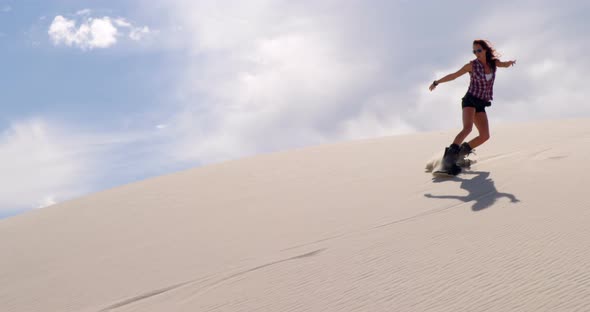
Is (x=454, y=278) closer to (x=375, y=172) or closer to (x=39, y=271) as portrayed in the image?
(x=39, y=271)

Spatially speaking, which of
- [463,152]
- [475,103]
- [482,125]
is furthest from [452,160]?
[475,103]

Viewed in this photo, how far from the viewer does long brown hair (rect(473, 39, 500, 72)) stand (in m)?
5.08

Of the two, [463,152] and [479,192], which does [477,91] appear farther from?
[479,192]

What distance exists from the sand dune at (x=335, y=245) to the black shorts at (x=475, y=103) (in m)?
0.71

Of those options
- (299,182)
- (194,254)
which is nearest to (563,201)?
(194,254)

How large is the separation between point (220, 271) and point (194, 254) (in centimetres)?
57

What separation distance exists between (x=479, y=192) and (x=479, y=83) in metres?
1.49

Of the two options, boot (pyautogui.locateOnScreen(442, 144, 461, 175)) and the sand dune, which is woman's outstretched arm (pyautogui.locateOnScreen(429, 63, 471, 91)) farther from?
the sand dune

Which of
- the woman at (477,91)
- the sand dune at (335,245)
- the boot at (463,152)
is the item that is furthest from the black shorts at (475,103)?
the sand dune at (335,245)

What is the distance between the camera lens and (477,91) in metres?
5.22

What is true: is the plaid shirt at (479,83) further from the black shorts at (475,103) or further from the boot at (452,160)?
the boot at (452,160)

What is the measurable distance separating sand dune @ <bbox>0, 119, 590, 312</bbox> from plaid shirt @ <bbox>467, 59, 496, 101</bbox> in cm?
86

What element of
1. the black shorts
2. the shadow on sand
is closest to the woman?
the black shorts

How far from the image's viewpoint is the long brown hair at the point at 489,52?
5.08 m
